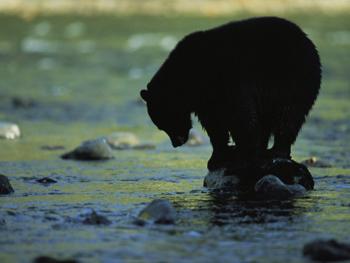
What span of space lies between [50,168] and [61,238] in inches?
146

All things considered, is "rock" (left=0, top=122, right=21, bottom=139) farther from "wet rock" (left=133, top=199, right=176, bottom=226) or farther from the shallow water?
"wet rock" (left=133, top=199, right=176, bottom=226)

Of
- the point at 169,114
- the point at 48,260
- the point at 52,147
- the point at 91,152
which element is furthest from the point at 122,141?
the point at 48,260

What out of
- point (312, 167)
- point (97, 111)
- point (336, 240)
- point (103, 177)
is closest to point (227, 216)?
point (336, 240)

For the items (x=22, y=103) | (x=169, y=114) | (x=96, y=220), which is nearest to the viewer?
(x=96, y=220)

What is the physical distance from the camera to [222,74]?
7.50 m

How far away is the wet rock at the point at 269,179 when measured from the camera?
7.26m

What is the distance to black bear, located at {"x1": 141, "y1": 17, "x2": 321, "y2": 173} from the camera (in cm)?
752

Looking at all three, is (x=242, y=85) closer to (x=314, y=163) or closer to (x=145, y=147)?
(x=314, y=163)

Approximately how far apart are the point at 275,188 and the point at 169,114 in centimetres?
145

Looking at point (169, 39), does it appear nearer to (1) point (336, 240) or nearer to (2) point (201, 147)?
(2) point (201, 147)

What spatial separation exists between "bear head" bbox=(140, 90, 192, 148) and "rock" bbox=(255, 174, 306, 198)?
1158 mm

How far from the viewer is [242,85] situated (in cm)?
752

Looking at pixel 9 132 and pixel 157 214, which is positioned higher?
pixel 9 132

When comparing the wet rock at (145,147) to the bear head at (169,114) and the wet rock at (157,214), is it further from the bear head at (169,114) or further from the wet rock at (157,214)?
the wet rock at (157,214)
